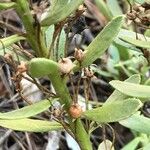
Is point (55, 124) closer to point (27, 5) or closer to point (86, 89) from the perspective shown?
point (86, 89)

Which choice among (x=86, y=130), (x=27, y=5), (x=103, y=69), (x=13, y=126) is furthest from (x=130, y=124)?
(x=103, y=69)

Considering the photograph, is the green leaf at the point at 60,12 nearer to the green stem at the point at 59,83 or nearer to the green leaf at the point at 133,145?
the green stem at the point at 59,83

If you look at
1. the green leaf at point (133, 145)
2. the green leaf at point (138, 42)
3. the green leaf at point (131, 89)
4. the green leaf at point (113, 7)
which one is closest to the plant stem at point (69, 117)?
the green leaf at point (131, 89)

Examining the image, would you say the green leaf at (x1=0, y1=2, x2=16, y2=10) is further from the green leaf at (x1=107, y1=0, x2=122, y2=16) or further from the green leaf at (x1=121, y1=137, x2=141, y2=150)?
the green leaf at (x1=107, y1=0, x2=122, y2=16)

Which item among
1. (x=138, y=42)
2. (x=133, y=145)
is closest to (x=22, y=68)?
(x=138, y=42)

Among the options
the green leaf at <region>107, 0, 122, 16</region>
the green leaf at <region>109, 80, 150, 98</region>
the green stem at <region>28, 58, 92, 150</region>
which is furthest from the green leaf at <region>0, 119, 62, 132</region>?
the green leaf at <region>107, 0, 122, 16</region>

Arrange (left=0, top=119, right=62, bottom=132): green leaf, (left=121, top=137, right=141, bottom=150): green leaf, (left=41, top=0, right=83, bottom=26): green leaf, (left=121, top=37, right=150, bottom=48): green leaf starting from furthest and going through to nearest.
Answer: (left=121, top=137, right=141, bottom=150): green leaf
(left=121, top=37, right=150, bottom=48): green leaf
(left=0, top=119, right=62, bottom=132): green leaf
(left=41, top=0, right=83, bottom=26): green leaf

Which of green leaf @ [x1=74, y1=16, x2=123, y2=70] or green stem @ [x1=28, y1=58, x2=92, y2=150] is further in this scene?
green leaf @ [x1=74, y1=16, x2=123, y2=70]
